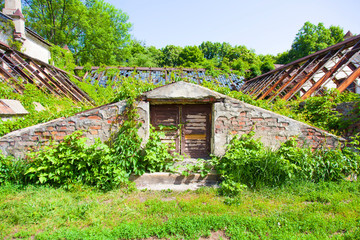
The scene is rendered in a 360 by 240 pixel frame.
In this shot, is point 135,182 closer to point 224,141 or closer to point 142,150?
point 142,150

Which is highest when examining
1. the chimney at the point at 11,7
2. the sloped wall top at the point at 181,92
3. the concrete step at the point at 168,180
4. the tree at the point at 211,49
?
the tree at the point at 211,49

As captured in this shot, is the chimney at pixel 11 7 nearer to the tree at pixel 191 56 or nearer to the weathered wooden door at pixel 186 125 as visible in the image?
the weathered wooden door at pixel 186 125

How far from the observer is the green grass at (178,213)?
3.08 meters

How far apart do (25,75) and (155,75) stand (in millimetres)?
7704

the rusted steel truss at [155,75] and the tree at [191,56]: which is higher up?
the tree at [191,56]

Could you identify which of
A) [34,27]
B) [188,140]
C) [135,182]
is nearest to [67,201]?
[135,182]

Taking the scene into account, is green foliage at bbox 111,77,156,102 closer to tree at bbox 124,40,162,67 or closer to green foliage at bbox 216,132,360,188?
green foliage at bbox 216,132,360,188

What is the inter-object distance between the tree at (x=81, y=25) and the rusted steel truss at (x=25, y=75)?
16.6 metres

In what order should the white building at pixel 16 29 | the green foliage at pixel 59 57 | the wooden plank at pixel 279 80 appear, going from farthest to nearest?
the green foliage at pixel 59 57 → the white building at pixel 16 29 → the wooden plank at pixel 279 80

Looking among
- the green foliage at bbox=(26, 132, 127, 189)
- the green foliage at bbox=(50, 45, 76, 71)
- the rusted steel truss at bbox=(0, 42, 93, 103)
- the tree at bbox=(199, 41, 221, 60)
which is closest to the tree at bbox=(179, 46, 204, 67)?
the tree at bbox=(199, 41, 221, 60)

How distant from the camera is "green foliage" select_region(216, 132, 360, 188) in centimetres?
456

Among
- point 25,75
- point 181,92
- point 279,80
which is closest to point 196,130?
point 181,92

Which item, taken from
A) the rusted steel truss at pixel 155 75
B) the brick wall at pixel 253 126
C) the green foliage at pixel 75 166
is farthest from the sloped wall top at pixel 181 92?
the rusted steel truss at pixel 155 75

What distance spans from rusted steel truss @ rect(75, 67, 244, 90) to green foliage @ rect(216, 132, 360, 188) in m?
9.08
